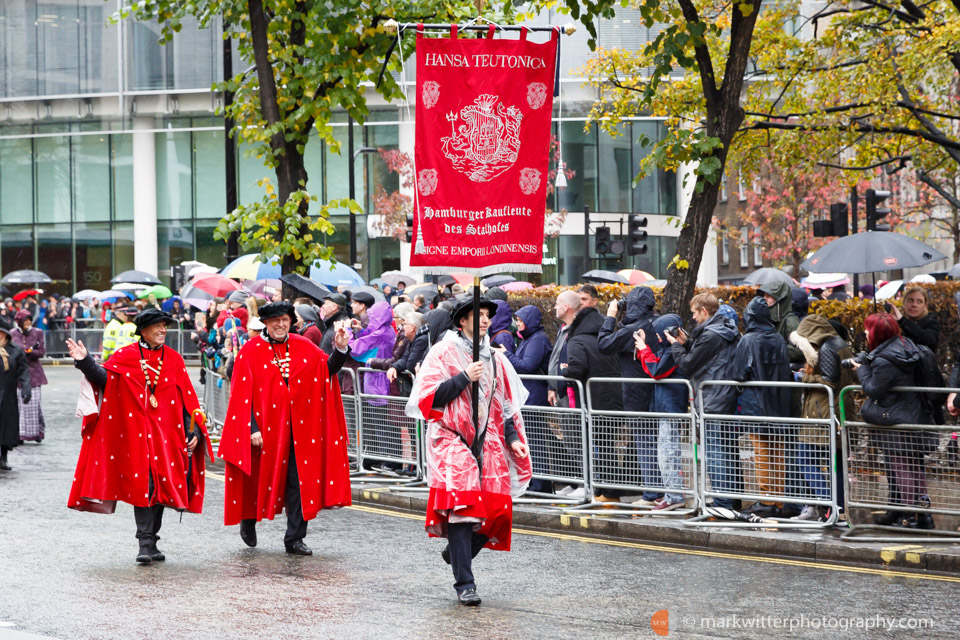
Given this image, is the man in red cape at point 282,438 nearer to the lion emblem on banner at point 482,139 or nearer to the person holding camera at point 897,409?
the lion emblem on banner at point 482,139

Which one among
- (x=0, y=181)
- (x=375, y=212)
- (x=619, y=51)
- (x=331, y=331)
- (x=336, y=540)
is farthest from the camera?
(x=0, y=181)

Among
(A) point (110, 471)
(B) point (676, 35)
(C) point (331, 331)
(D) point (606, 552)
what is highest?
(B) point (676, 35)

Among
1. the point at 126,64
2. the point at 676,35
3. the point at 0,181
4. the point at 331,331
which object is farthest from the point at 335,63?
the point at 0,181

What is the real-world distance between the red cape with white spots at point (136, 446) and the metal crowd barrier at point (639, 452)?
357 cm

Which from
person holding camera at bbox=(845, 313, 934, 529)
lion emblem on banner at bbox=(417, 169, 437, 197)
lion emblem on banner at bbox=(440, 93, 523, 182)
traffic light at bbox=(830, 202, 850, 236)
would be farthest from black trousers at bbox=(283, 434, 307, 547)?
traffic light at bbox=(830, 202, 850, 236)

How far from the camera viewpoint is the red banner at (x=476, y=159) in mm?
7793

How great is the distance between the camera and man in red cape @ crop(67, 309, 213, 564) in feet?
28.7

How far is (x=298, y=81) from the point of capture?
14766 millimetres

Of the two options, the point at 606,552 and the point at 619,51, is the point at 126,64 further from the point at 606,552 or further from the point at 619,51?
the point at 606,552

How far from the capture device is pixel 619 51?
57.2 ft

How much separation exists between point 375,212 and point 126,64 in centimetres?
1146

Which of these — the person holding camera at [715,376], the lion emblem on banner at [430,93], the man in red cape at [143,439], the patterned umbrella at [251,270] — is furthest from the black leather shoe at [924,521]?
the patterned umbrella at [251,270]

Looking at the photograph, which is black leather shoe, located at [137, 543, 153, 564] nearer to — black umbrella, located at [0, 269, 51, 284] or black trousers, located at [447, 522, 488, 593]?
black trousers, located at [447, 522, 488, 593]

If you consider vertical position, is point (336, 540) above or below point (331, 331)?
below
